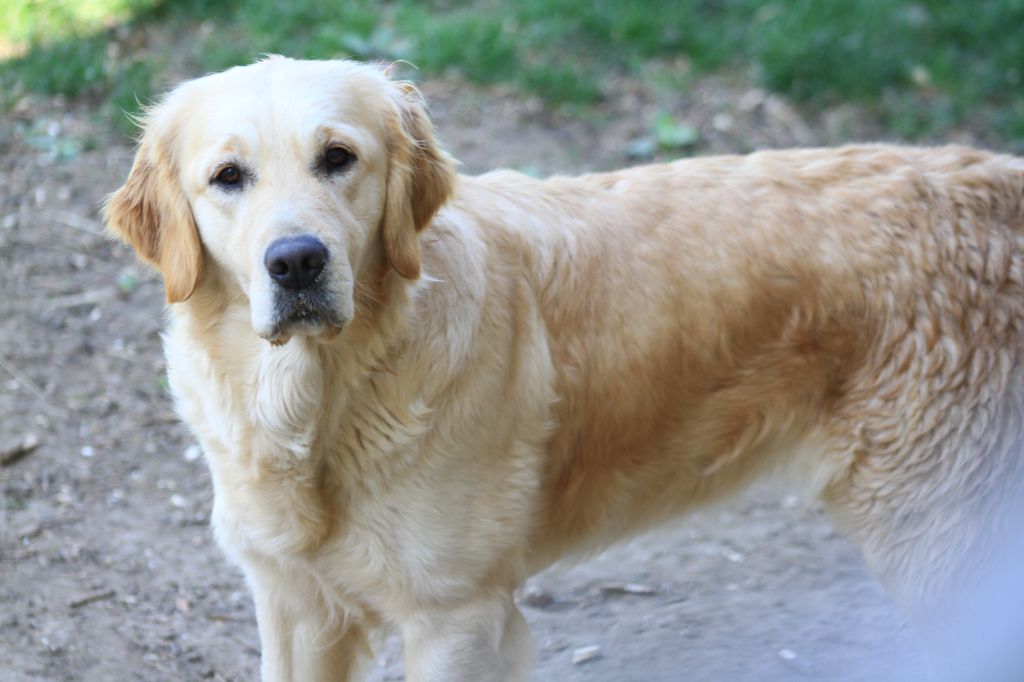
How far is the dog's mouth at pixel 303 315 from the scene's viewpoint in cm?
268

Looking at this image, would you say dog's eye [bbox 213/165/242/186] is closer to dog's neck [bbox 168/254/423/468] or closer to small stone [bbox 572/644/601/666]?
dog's neck [bbox 168/254/423/468]

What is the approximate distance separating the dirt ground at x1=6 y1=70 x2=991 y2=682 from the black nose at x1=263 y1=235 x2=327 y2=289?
5.44ft

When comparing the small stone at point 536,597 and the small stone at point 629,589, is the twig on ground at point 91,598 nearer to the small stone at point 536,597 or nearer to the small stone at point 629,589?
the small stone at point 536,597

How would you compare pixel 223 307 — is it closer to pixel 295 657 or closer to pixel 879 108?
pixel 295 657

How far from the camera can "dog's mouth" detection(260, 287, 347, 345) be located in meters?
2.68

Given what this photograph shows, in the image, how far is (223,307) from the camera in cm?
301

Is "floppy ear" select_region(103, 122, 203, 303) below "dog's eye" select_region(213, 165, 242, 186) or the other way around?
below

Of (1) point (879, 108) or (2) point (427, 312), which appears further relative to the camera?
(1) point (879, 108)

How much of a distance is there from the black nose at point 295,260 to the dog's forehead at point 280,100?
32 cm

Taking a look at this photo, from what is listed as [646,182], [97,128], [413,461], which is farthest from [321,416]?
[97,128]

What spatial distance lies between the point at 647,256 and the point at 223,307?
1.17m

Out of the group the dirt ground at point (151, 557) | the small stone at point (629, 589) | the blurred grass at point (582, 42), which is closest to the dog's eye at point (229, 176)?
the dirt ground at point (151, 557)

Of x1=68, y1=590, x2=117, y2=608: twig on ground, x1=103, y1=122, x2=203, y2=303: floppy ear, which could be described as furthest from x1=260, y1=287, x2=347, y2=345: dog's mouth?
x1=68, y1=590, x2=117, y2=608: twig on ground

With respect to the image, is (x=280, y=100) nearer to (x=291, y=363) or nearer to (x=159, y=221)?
(x=159, y=221)
